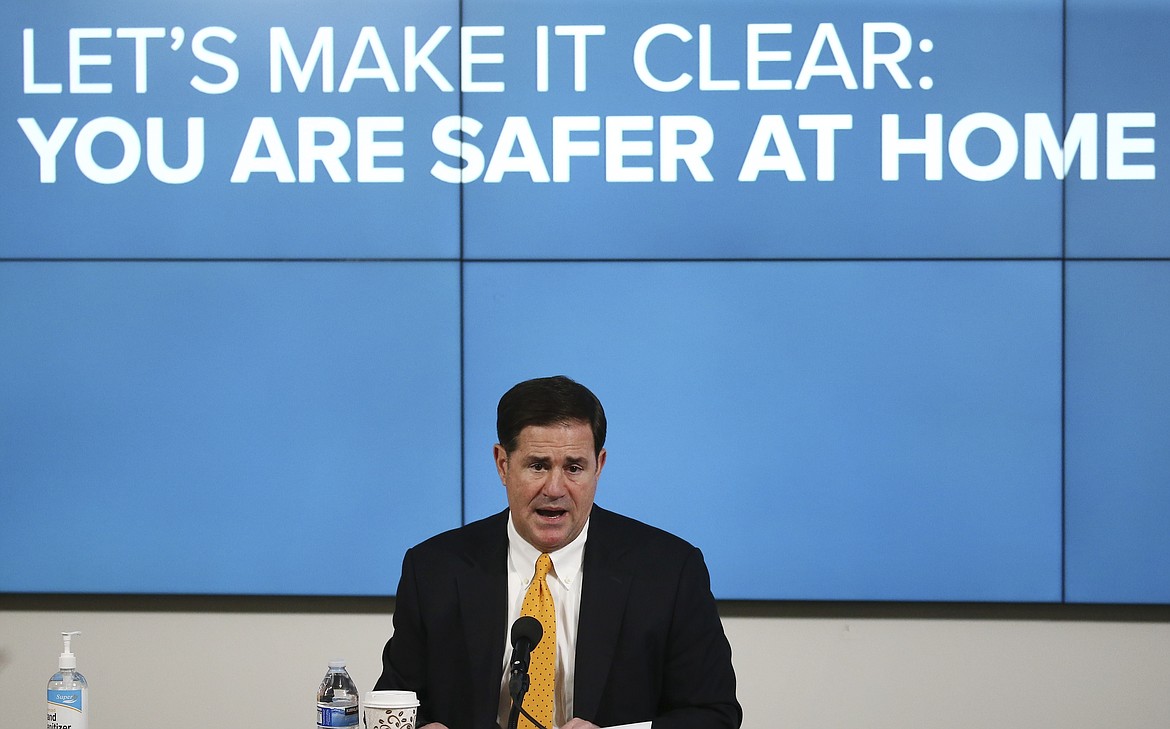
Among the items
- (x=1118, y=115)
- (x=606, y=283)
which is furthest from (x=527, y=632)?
(x=1118, y=115)

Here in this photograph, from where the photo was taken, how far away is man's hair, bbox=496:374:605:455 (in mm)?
2383

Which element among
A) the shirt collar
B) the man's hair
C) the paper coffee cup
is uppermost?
the man's hair

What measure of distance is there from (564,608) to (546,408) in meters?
0.40

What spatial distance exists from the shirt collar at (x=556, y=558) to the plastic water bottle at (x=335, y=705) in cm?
40

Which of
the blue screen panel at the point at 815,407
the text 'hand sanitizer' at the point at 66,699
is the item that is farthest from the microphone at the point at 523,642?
the blue screen panel at the point at 815,407

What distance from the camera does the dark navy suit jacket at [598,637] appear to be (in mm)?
2357

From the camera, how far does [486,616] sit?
240 cm

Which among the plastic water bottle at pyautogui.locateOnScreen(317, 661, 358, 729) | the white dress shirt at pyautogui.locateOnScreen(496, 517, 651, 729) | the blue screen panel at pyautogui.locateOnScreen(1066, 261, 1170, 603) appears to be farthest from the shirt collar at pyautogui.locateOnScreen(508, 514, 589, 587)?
the blue screen panel at pyautogui.locateOnScreen(1066, 261, 1170, 603)

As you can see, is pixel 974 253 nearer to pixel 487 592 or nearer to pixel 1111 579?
pixel 1111 579

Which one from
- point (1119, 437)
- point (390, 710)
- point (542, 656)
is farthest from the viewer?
A: point (1119, 437)

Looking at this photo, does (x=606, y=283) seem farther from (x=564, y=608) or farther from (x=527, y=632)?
(x=527, y=632)

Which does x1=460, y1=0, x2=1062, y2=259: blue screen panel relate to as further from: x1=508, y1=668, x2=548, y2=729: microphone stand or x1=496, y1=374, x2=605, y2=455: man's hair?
x1=508, y1=668, x2=548, y2=729: microphone stand

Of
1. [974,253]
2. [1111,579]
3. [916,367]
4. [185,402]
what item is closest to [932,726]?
[1111,579]

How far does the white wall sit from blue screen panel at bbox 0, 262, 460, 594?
14 centimetres
